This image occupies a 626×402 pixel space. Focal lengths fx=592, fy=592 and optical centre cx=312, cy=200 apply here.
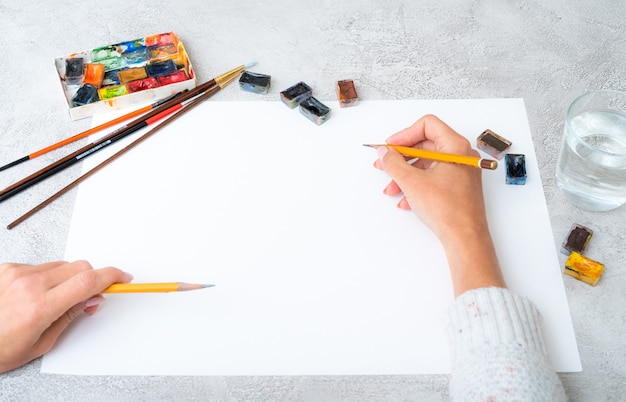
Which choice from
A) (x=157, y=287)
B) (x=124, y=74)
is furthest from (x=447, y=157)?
(x=124, y=74)

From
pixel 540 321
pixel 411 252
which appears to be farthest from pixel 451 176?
pixel 540 321

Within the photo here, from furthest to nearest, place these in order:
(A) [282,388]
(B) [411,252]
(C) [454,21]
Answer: (C) [454,21], (B) [411,252], (A) [282,388]

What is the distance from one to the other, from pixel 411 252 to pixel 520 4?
635mm

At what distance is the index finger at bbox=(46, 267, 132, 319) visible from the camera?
760 mm

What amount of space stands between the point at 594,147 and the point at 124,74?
2.61 ft

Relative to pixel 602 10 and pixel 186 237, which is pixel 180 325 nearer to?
pixel 186 237

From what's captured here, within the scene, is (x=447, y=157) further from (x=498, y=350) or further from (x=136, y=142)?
(x=136, y=142)

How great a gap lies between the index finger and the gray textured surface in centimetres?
16

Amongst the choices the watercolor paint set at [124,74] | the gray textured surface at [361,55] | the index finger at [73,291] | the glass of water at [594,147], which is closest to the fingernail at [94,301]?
the index finger at [73,291]

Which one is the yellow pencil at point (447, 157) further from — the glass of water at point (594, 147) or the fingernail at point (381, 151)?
the glass of water at point (594, 147)

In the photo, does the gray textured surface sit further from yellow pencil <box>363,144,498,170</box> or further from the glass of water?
yellow pencil <box>363,144,498,170</box>

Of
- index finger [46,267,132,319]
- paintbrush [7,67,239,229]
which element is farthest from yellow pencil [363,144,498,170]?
index finger [46,267,132,319]

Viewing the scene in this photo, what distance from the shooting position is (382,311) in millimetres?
832

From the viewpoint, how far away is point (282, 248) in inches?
35.2
